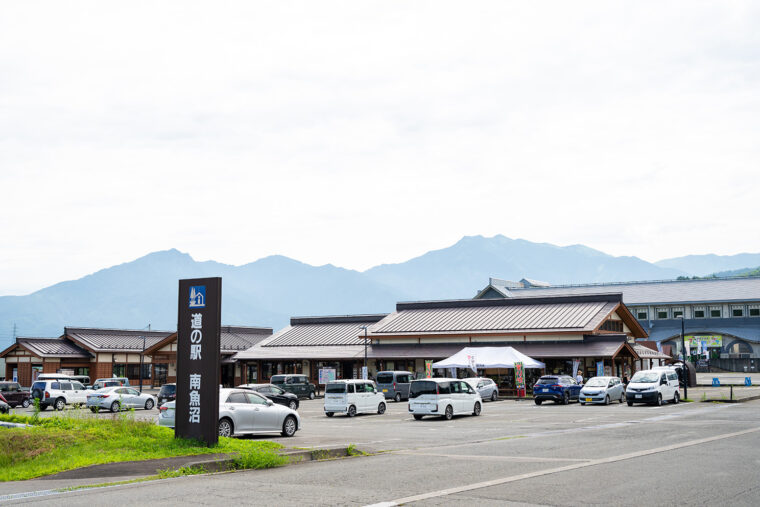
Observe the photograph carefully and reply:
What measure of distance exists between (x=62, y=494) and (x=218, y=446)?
4.51 m

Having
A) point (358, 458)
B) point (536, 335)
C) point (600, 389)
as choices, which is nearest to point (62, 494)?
point (358, 458)

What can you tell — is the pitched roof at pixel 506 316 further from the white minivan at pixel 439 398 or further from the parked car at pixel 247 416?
the parked car at pixel 247 416

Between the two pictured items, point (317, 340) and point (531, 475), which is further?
point (317, 340)

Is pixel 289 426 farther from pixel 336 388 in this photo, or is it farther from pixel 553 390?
pixel 553 390

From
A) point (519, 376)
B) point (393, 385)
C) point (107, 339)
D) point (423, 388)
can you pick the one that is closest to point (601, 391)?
point (519, 376)

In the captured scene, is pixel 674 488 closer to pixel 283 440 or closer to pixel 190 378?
pixel 190 378

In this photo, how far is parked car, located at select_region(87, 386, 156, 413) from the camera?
3854cm

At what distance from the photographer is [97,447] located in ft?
52.6

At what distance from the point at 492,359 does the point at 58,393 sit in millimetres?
26268

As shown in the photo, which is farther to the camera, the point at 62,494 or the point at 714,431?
the point at 714,431

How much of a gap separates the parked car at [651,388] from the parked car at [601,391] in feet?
5.05

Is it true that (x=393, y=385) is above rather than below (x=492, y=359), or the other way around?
below

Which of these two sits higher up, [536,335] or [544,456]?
[536,335]

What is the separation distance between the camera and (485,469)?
14133 millimetres
